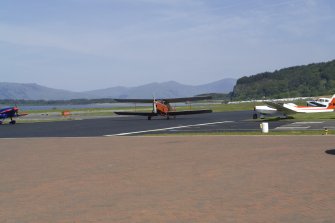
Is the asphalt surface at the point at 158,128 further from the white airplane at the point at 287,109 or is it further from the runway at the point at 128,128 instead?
the white airplane at the point at 287,109

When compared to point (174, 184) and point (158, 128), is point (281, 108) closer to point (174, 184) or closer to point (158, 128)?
point (158, 128)

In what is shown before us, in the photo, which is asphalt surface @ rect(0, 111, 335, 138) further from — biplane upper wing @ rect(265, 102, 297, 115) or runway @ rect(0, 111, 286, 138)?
biplane upper wing @ rect(265, 102, 297, 115)

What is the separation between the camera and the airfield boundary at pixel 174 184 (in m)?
8.95

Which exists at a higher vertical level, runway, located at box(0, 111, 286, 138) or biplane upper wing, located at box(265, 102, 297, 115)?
biplane upper wing, located at box(265, 102, 297, 115)

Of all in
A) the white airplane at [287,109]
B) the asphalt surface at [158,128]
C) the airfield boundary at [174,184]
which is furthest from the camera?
the white airplane at [287,109]

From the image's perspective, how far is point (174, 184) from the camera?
12250mm

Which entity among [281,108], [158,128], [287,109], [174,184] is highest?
[281,108]

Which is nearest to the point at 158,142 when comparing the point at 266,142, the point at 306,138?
the point at 266,142

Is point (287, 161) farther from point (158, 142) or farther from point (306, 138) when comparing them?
point (158, 142)

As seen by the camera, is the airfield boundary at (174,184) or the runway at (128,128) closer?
the airfield boundary at (174,184)

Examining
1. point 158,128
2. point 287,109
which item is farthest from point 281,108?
point 158,128

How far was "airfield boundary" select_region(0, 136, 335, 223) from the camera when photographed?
29.4 ft

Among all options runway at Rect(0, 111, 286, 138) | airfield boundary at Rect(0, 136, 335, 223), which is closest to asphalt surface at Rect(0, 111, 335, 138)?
runway at Rect(0, 111, 286, 138)

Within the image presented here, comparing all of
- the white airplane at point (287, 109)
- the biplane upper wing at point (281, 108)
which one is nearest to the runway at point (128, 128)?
the white airplane at point (287, 109)
